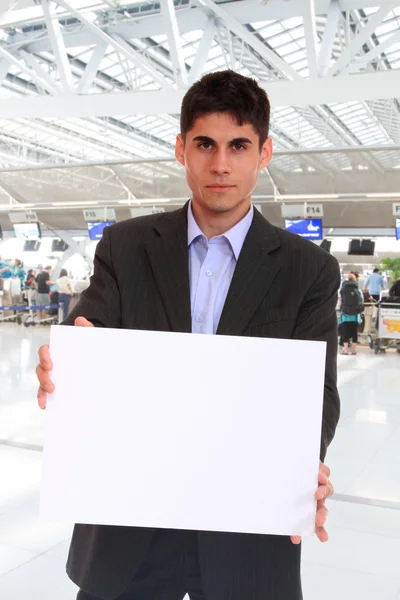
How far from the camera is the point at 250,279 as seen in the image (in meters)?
1.56

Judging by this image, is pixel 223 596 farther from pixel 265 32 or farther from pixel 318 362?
pixel 265 32

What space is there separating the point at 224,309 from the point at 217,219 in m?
0.24

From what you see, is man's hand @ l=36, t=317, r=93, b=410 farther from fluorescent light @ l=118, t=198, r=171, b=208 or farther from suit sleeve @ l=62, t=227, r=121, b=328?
fluorescent light @ l=118, t=198, r=171, b=208

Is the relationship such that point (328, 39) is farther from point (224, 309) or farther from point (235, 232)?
point (224, 309)

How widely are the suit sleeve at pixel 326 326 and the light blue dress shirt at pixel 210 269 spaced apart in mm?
201

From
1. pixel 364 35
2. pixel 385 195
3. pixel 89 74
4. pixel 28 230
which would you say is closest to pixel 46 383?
pixel 364 35

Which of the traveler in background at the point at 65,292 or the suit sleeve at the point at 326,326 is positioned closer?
the suit sleeve at the point at 326,326

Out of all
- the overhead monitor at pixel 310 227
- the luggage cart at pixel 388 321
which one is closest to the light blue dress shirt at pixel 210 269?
the luggage cart at pixel 388 321

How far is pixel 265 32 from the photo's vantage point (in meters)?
14.9

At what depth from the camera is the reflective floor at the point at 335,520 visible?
128 inches

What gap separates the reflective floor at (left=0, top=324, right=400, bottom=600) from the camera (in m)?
3.26

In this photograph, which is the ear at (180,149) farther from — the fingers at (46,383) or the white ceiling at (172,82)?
the white ceiling at (172,82)

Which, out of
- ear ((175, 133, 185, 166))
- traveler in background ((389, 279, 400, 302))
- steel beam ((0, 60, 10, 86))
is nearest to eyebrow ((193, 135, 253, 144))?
ear ((175, 133, 185, 166))

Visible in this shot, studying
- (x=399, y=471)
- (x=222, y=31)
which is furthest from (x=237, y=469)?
(x=222, y=31)
